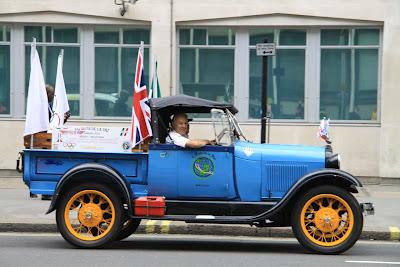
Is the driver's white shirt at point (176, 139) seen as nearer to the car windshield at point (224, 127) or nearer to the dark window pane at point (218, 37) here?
the car windshield at point (224, 127)

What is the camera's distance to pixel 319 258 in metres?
9.28

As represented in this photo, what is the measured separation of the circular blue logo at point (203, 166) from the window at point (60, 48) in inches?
320

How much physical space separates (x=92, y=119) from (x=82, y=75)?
99 centimetres

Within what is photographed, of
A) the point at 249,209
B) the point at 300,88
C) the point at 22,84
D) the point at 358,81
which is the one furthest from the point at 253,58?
the point at 249,209

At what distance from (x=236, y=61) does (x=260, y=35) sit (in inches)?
30.0

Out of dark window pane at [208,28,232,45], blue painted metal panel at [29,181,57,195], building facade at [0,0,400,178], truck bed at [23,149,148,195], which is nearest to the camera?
truck bed at [23,149,148,195]

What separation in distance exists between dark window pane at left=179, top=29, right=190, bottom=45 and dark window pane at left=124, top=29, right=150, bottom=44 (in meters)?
0.72

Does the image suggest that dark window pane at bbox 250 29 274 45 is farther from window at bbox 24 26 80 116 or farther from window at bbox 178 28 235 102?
A: window at bbox 24 26 80 116

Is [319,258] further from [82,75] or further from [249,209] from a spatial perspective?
[82,75]

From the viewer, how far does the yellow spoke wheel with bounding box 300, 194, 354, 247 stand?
9406mm

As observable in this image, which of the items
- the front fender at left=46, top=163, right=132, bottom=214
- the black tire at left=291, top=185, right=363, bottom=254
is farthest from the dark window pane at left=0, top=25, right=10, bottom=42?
the black tire at left=291, top=185, right=363, bottom=254

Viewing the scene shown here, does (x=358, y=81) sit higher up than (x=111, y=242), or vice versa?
(x=358, y=81)

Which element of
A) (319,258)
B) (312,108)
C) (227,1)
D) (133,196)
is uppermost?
(227,1)

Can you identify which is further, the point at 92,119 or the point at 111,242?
the point at 92,119
